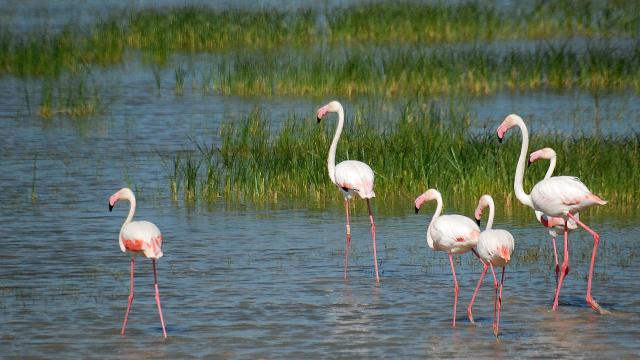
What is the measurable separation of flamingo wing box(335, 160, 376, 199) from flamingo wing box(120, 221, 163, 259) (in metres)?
2.56

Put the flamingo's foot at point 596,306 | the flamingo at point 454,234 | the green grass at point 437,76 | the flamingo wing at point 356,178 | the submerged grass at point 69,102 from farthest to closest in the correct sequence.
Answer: the green grass at point 437,76 → the submerged grass at point 69,102 → the flamingo wing at point 356,178 → the flamingo's foot at point 596,306 → the flamingo at point 454,234

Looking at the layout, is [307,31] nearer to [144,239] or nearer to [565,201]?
[565,201]

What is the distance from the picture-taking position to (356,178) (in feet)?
38.4

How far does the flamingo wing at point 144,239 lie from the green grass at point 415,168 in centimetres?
542

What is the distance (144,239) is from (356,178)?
2.74m

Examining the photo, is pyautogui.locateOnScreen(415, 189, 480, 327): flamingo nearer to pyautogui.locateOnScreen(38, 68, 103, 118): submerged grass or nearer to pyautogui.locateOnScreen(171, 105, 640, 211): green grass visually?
pyautogui.locateOnScreen(171, 105, 640, 211): green grass

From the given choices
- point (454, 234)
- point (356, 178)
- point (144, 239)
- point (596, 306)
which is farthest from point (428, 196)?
point (144, 239)

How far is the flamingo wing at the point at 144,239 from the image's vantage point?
948 cm

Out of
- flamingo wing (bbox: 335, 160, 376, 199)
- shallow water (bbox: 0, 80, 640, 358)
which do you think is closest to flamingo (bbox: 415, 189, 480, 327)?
shallow water (bbox: 0, 80, 640, 358)

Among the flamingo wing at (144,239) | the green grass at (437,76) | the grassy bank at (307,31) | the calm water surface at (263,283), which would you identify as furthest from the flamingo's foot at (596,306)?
the grassy bank at (307,31)

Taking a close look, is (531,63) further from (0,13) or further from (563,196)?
(0,13)

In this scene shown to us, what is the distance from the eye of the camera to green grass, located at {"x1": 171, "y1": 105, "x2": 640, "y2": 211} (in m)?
14.4

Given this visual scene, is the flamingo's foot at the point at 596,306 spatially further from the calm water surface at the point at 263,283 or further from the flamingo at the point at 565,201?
the calm water surface at the point at 263,283

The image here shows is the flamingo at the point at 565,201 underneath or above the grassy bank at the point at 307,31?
underneath
